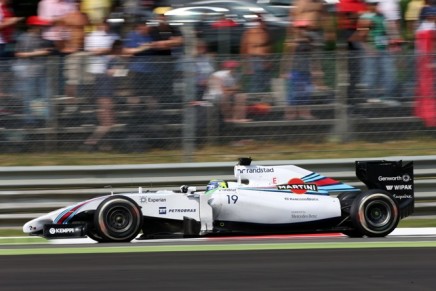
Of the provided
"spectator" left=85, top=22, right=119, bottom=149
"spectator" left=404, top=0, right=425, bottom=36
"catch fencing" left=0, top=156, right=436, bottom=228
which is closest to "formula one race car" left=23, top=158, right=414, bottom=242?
"catch fencing" left=0, top=156, right=436, bottom=228

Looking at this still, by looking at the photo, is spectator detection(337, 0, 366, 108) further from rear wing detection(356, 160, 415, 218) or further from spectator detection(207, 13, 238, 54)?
rear wing detection(356, 160, 415, 218)

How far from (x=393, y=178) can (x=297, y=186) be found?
979mm

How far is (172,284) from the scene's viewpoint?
18.6 feet

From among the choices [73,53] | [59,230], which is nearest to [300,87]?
[73,53]

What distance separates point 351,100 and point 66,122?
3149mm

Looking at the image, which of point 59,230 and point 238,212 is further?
point 238,212

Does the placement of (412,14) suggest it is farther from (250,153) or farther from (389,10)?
(250,153)

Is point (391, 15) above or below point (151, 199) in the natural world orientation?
above

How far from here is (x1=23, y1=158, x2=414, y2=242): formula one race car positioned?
791 centimetres

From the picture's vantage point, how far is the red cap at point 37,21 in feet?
35.3

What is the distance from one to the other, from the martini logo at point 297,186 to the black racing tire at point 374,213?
418mm

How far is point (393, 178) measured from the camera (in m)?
8.45

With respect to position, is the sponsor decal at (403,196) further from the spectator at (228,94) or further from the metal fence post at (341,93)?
the spectator at (228,94)

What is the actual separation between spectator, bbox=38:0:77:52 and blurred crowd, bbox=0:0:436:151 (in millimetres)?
12
